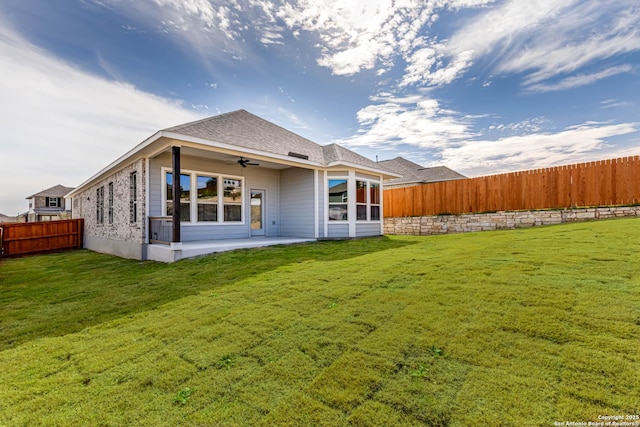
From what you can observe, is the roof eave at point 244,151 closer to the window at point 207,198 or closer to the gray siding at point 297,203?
the gray siding at point 297,203

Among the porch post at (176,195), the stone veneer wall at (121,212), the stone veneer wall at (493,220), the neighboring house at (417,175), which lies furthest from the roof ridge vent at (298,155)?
the neighboring house at (417,175)

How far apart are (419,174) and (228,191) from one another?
19.2 m

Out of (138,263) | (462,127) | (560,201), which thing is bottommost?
(138,263)

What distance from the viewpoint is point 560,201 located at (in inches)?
403

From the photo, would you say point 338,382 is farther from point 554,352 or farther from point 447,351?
point 554,352

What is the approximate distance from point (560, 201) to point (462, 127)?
248 inches

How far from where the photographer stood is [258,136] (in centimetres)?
1059

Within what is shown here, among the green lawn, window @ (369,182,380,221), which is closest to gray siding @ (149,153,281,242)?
window @ (369,182,380,221)

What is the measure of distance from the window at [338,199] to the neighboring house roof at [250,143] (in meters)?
0.84

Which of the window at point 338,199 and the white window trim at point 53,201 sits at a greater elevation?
the white window trim at point 53,201

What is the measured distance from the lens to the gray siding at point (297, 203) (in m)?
11.3

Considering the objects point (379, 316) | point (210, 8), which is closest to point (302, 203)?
point (210, 8)

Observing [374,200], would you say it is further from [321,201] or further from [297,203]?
[297,203]

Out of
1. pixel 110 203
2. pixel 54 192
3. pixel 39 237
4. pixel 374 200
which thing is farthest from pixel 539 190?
pixel 54 192
